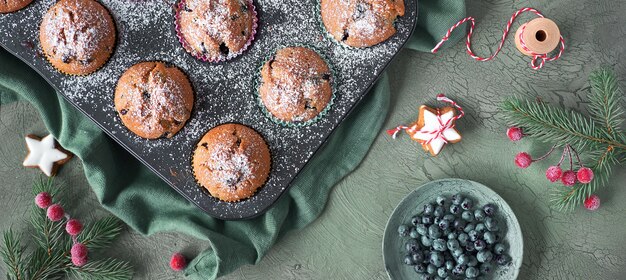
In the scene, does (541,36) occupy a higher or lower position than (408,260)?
higher

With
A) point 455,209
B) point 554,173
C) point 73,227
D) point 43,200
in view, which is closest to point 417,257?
point 455,209

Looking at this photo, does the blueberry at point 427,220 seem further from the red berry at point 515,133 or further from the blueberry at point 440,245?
the red berry at point 515,133

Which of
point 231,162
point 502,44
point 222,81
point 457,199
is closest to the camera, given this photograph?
point 231,162

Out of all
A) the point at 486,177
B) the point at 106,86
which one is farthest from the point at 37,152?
the point at 486,177

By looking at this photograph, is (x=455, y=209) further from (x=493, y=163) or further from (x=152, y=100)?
(x=152, y=100)

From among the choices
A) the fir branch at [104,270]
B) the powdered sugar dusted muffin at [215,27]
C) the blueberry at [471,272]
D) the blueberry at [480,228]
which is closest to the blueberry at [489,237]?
the blueberry at [480,228]

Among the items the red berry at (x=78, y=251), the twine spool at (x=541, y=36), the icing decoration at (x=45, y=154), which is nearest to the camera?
the twine spool at (x=541, y=36)

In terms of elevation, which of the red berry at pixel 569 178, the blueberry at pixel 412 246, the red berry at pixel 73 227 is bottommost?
the red berry at pixel 73 227

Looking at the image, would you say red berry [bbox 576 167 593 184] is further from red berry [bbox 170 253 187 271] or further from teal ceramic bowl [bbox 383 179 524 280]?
red berry [bbox 170 253 187 271]

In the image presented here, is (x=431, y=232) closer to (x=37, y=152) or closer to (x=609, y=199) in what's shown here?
(x=609, y=199)
